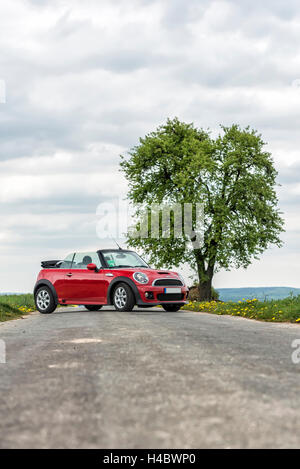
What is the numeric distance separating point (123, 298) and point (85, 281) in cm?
143

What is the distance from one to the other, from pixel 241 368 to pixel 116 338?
2610 mm

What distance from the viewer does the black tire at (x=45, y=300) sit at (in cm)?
1583

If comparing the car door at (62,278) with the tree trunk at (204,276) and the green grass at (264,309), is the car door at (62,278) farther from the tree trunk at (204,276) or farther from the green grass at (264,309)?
the tree trunk at (204,276)

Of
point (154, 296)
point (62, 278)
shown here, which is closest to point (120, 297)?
point (154, 296)

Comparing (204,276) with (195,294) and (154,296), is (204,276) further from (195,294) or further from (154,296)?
(154,296)

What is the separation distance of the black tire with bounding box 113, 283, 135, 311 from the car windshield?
3.28 ft

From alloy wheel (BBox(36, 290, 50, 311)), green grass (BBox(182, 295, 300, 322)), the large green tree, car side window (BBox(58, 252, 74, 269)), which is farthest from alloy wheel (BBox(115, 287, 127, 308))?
the large green tree

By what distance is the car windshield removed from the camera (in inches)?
602

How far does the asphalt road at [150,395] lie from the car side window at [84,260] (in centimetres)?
909

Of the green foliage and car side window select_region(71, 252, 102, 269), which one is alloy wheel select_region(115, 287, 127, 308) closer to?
car side window select_region(71, 252, 102, 269)

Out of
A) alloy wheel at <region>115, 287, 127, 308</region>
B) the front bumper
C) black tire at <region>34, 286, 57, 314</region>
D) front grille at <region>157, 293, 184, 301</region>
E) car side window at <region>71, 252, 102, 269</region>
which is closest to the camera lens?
the front bumper

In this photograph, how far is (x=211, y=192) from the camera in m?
29.7
